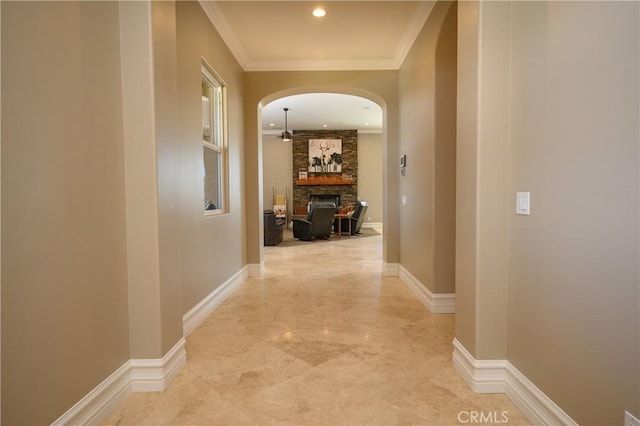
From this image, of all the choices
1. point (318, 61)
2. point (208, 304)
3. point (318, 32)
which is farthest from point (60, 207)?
point (318, 61)

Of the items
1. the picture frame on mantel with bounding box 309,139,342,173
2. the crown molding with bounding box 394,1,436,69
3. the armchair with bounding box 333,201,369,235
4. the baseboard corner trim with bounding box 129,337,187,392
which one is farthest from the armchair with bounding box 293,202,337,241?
the baseboard corner trim with bounding box 129,337,187,392

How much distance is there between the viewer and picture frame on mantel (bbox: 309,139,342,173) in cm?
1127

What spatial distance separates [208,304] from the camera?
3184 millimetres

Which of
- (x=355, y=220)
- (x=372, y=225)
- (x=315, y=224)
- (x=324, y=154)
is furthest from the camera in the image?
(x=372, y=225)

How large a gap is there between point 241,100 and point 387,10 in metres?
2.15

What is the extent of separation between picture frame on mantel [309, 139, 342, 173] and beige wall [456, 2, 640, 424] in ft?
30.4

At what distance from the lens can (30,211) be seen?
1.27 m

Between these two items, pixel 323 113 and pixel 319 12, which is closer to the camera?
pixel 319 12

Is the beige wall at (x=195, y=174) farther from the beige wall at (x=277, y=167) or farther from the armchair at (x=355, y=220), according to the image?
the beige wall at (x=277, y=167)

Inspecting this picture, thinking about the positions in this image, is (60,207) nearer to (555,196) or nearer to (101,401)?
(101,401)

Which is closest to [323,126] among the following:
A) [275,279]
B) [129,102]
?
[275,279]

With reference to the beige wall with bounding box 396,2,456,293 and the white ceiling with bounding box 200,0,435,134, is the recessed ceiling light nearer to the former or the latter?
the white ceiling with bounding box 200,0,435,134

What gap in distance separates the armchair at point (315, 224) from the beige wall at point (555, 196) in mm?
6032

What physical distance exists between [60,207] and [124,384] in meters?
1.05
